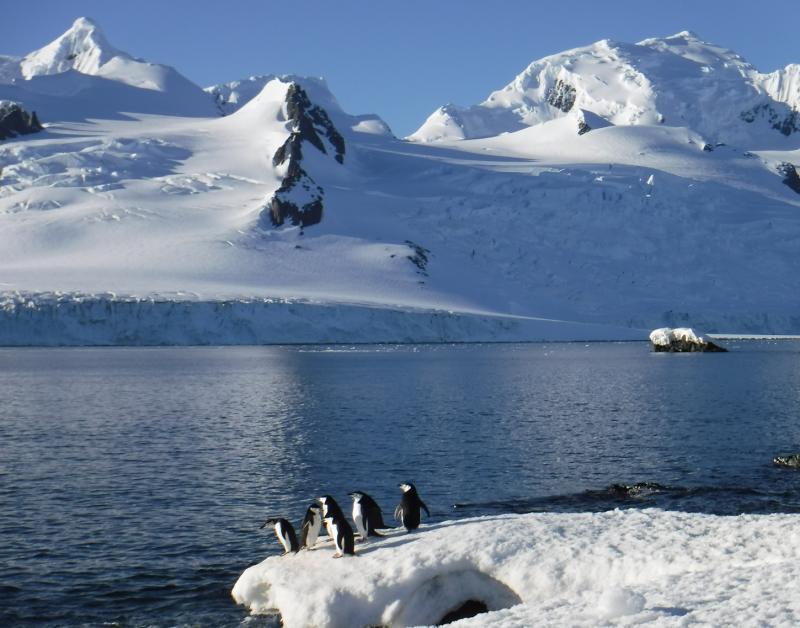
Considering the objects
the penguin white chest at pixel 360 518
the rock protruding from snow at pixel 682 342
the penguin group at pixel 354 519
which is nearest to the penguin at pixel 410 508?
the penguin group at pixel 354 519

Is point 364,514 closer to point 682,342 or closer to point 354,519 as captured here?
point 354,519

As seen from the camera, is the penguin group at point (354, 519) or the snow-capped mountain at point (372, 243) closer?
the penguin group at point (354, 519)

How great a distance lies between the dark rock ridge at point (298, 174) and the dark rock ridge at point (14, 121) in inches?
1993

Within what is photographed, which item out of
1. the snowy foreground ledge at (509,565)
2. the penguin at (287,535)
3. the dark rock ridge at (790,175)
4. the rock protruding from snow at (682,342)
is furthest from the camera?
the dark rock ridge at (790,175)

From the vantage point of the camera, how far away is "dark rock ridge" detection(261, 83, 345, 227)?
15300 centimetres

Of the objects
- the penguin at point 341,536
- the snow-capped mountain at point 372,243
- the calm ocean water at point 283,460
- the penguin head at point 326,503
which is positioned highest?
the snow-capped mountain at point 372,243

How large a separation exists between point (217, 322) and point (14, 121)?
328 ft

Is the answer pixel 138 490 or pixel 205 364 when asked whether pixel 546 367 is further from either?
pixel 138 490

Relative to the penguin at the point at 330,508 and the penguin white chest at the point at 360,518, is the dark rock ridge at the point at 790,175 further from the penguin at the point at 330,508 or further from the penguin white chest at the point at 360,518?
the penguin at the point at 330,508

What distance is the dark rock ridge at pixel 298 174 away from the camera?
153000mm

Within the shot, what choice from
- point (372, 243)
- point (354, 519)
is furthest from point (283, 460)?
point (372, 243)

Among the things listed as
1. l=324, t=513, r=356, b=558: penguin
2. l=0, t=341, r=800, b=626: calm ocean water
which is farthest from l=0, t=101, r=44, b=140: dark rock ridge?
l=324, t=513, r=356, b=558: penguin

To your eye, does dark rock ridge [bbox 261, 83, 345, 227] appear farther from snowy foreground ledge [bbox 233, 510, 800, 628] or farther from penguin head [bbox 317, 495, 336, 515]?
snowy foreground ledge [bbox 233, 510, 800, 628]

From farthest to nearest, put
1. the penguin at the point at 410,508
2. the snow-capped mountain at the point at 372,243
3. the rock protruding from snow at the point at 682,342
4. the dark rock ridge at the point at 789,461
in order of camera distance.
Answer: the snow-capped mountain at the point at 372,243 < the rock protruding from snow at the point at 682,342 < the dark rock ridge at the point at 789,461 < the penguin at the point at 410,508
